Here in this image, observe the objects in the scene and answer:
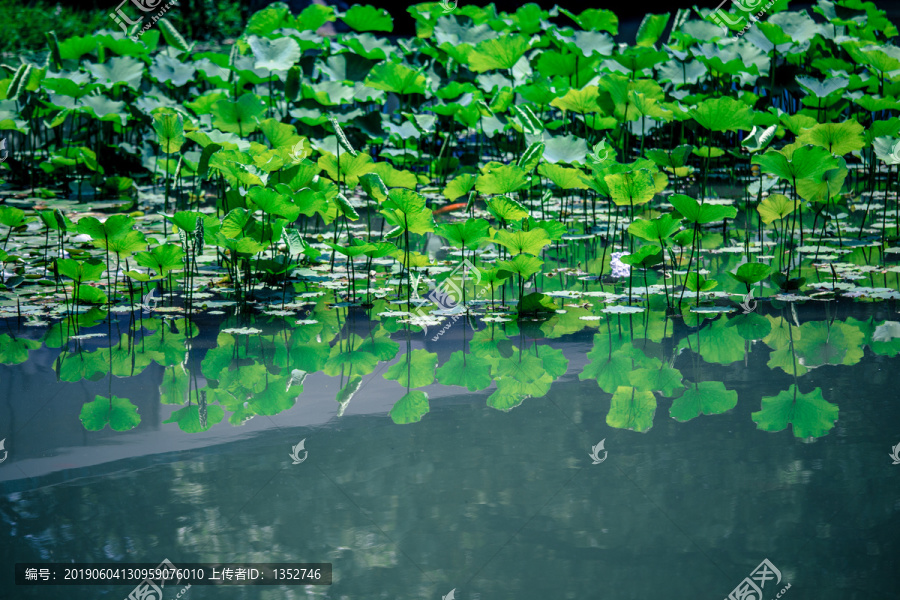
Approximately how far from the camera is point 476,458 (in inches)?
70.4

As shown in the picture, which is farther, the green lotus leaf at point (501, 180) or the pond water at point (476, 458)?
the green lotus leaf at point (501, 180)

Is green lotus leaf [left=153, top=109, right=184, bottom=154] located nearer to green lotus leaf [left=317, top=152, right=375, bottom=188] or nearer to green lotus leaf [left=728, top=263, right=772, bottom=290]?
green lotus leaf [left=317, top=152, right=375, bottom=188]

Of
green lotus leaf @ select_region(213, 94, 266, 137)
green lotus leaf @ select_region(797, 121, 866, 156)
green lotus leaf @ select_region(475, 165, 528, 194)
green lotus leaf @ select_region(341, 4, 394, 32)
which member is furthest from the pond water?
green lotus leaf @ select_region(341, 4, 394, 32)

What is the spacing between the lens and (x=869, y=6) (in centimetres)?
568

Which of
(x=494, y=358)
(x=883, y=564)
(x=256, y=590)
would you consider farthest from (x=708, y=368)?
(x=256, y=590)

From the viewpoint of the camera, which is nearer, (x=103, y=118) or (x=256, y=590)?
(x=256, y=590)

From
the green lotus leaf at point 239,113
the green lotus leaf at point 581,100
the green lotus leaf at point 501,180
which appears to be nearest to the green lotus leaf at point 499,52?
the green lotus leaf at point 581,100

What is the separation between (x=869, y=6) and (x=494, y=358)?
15.1 ft

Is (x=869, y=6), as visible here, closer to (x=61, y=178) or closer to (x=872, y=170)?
(x=872, y=170)

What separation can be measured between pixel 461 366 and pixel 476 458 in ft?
1.93

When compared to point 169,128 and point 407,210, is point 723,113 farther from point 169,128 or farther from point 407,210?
point 169,128

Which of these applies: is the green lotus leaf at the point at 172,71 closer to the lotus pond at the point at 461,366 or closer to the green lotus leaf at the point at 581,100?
the lotus pond at the point at 461,366

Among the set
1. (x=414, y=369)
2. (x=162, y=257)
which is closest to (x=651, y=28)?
(x=162, y=257)

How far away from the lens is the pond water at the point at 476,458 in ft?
4.73
